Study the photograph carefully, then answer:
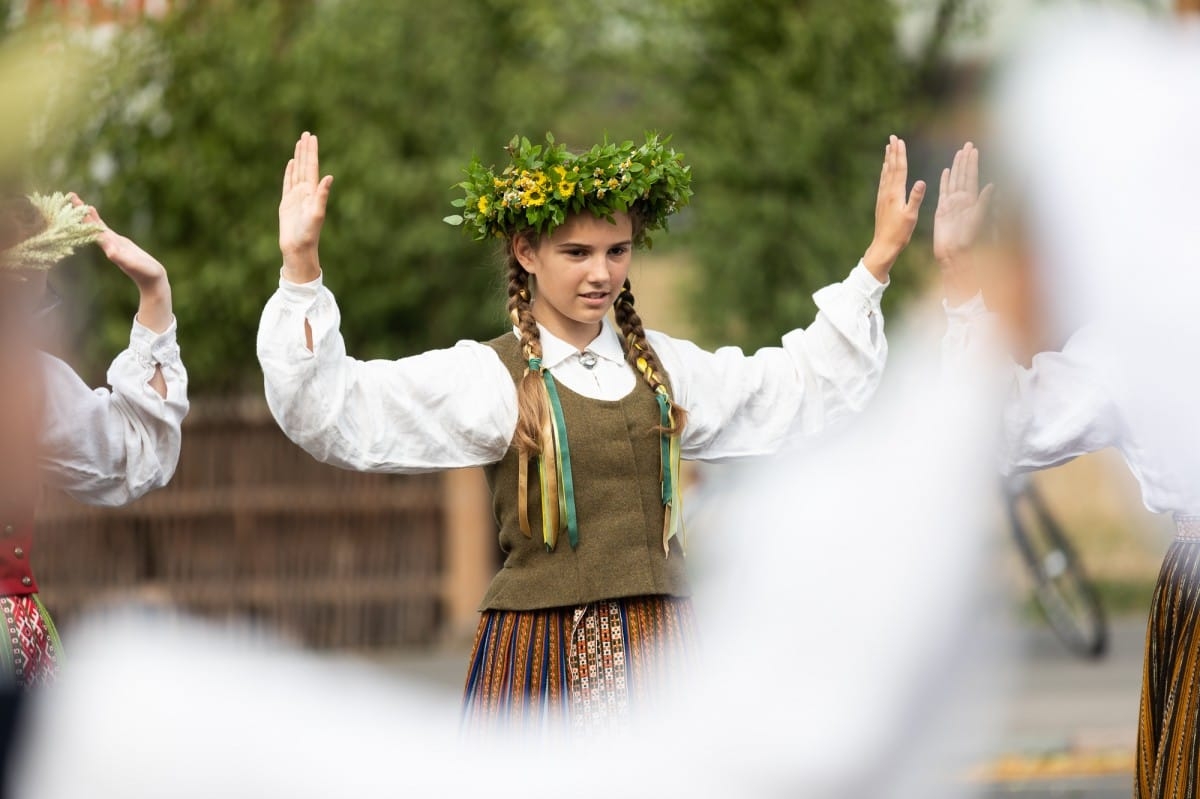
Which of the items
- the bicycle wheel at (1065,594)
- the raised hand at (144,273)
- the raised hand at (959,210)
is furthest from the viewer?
the bicycle wheel at (1065,594)

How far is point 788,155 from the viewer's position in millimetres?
8062

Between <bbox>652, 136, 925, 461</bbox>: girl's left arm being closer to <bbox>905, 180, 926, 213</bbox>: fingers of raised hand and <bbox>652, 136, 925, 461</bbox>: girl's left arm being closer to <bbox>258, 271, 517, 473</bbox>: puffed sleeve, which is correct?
<bbox>905, 180, 926, 213</bbox>: fingers of raised hand

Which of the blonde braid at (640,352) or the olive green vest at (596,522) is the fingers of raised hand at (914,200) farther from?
the olive green vest at (596,522)

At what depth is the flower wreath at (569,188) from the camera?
334cm

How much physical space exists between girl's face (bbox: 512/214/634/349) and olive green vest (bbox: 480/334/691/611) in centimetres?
14

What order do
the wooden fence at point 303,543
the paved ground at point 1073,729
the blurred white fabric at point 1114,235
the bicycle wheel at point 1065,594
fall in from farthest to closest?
1. the wooden fence at point 303,543
2. the bicycle wheel at point 1065,594
3. the paved ground at point 1073,729
4. the blurred white fabric at point 1114,235

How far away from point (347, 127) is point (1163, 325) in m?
6.24

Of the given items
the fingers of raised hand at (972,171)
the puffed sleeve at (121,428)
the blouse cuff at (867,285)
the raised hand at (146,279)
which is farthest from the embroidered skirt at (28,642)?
the fingers of raised hand at (972,171)

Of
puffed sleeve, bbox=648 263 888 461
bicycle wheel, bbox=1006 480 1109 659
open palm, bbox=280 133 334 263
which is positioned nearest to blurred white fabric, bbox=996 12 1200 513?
puffed sleeve, bbox=648 263 888 461

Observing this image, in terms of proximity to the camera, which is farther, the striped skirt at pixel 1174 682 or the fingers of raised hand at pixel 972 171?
the fingers of raised hand at pixel 972 171

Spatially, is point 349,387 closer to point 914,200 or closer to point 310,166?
point 310,166

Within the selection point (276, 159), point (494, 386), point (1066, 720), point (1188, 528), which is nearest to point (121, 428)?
point (494, 386)

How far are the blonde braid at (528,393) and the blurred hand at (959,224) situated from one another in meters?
0.77

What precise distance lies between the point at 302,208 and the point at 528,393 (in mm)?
517
